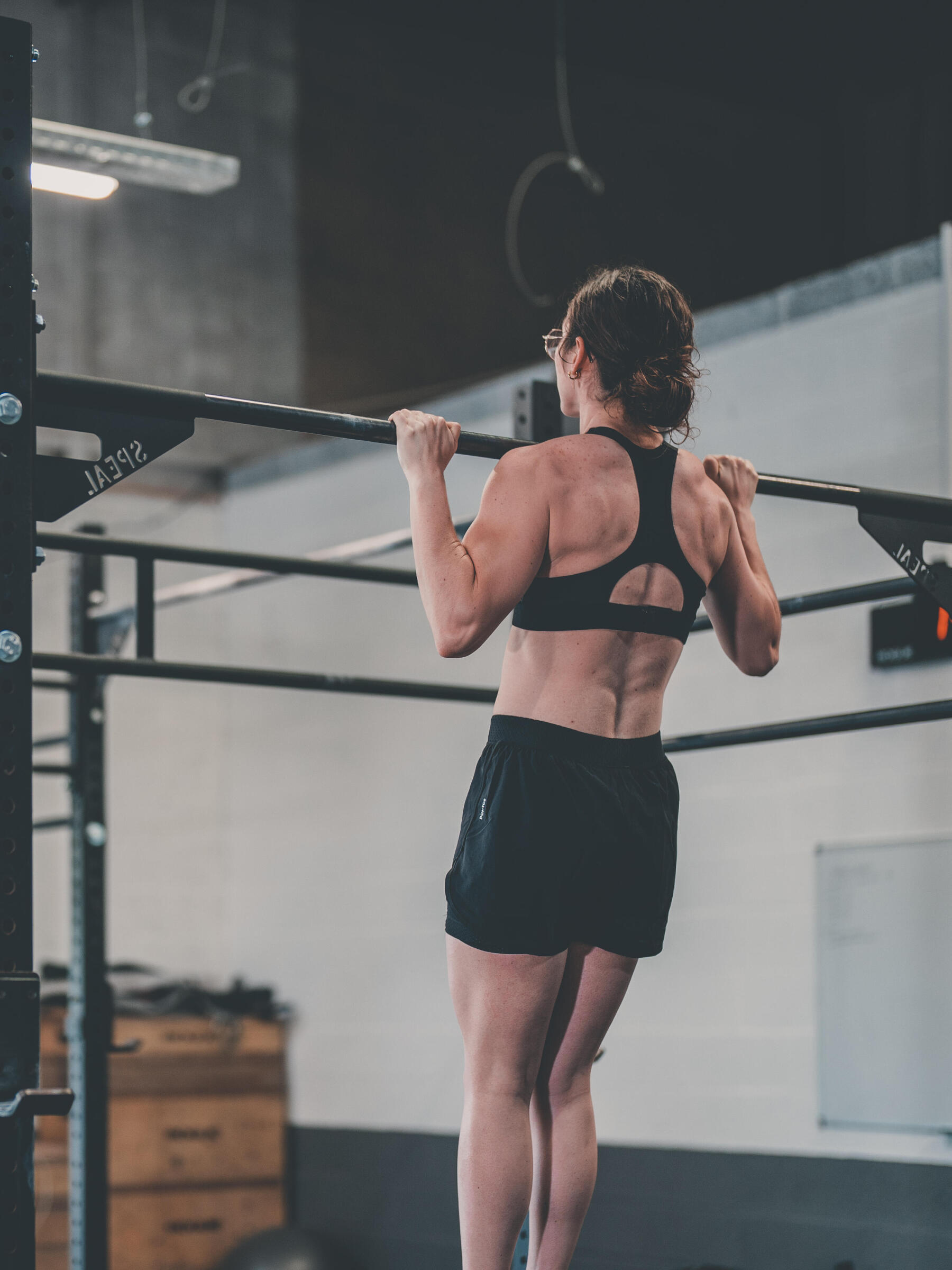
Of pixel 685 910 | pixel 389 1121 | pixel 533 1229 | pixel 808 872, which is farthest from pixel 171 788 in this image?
pixel 533 1229

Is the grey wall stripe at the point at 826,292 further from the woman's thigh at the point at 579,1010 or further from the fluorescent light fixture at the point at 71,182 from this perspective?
the woman's thigh at the point at 579,1010

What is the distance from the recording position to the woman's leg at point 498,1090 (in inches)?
66.3

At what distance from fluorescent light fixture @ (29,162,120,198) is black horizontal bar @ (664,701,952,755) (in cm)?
198

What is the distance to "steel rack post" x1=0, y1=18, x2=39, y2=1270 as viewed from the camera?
143 cm

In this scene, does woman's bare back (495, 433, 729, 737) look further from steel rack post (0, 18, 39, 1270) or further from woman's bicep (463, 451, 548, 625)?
steel rack post (0, 18, 39, 1270)

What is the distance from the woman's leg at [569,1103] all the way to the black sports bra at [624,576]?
15.6 inches

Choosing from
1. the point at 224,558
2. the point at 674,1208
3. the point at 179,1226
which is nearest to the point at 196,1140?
the point at 179,1226

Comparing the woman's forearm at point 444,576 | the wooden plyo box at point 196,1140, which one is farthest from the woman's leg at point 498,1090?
the wooden plyo box at point 196,1140

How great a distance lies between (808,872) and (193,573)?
10.0ft

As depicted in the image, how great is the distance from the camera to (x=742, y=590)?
6.44 feet

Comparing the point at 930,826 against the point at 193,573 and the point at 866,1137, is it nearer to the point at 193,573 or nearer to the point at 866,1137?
the point at 866,1137

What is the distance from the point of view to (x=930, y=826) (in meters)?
3.57

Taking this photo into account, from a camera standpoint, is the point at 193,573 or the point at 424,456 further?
the point at 193,573

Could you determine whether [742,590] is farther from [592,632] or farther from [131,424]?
[131,424]
